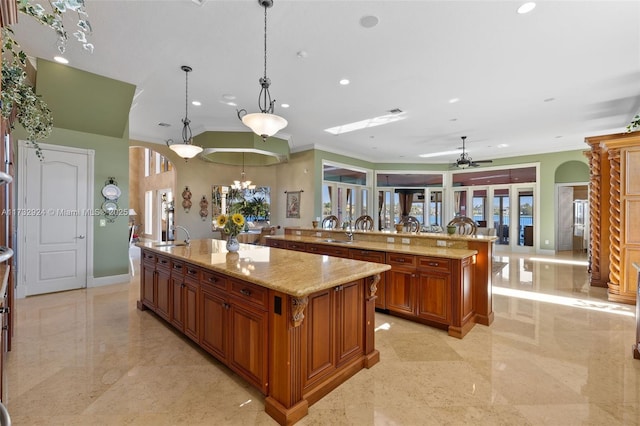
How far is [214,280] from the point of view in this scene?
2.44 metres

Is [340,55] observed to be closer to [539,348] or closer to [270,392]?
[270,392]

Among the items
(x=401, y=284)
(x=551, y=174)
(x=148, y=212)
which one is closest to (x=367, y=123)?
(x=401, y=284)

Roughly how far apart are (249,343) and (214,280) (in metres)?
0.63

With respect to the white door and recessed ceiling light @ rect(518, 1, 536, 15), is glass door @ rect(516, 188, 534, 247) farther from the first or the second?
the white door

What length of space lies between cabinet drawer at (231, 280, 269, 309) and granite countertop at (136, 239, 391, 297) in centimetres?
9

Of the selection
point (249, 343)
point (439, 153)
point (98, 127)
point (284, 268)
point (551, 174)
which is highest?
point (439, 153)

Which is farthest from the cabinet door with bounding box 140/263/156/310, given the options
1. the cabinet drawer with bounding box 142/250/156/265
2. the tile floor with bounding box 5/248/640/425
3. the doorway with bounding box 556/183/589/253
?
the doorway with bounding box 556/183/589/253

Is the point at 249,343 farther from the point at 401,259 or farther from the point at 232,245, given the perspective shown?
the point at 401,259

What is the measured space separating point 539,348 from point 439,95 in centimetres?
373

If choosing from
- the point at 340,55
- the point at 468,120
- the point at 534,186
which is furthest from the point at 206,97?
the point at 534,186

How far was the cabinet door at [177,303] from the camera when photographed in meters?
2.95

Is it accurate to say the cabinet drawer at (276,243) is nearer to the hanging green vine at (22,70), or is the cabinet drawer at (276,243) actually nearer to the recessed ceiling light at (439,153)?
the hanging green vine at (22,70)

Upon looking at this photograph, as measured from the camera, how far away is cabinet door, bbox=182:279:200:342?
271cm

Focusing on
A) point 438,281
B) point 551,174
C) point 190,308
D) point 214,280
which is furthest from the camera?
point 551,174
